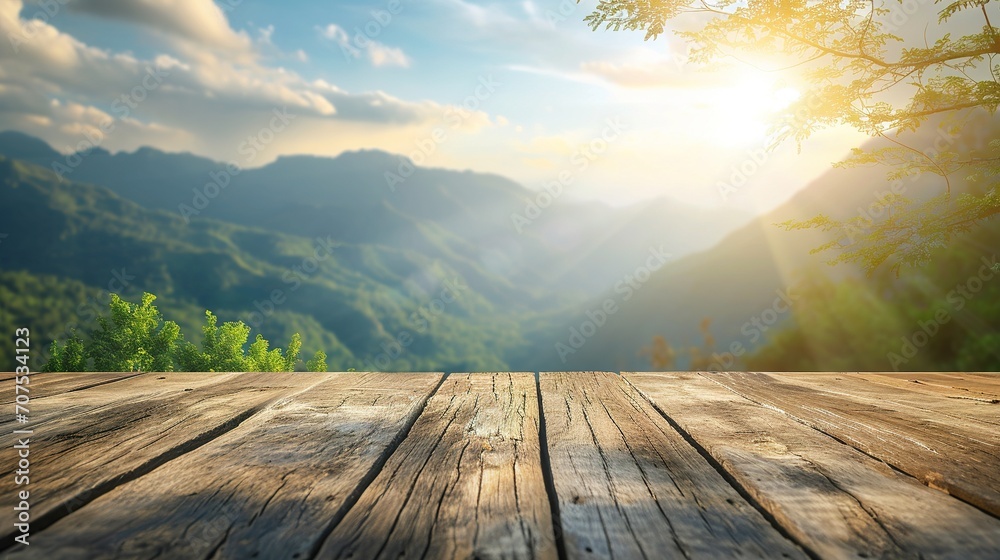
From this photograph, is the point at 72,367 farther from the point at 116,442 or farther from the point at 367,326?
the point at 367,326

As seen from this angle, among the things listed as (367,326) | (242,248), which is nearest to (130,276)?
(242,248)

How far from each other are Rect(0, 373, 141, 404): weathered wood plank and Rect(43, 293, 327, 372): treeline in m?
1.71

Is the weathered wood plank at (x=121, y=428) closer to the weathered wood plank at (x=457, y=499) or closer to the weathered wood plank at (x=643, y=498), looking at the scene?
the weathered wood plank at (x=457, y=499)

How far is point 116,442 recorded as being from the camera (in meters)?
1.89

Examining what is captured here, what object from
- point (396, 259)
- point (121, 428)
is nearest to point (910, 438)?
point (121, 428)

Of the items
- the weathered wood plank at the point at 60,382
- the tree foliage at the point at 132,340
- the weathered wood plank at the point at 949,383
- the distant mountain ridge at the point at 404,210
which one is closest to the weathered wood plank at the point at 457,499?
the weathered wood plank at the point at 60,382

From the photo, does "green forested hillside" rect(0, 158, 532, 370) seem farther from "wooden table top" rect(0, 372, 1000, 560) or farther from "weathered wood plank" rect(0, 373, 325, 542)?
"wooden table top" rect(0, 372, 1000, 560)

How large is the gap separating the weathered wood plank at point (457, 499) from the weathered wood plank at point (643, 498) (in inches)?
3.2

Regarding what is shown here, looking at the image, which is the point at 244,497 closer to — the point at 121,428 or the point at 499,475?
the point at 499,475

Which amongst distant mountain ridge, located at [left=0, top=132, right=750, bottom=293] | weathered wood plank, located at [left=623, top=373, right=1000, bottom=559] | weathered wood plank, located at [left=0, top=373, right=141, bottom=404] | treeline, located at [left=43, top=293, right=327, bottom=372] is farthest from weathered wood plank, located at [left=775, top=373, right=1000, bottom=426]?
distant mountain ridge, located at [left=0, top=132, right=750, bottom=293]

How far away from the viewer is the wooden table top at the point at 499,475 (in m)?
1.21

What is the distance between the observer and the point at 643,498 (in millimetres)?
1438

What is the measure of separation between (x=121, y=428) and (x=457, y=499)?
141cm

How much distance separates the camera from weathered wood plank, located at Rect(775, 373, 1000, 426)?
2.39 meters
